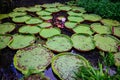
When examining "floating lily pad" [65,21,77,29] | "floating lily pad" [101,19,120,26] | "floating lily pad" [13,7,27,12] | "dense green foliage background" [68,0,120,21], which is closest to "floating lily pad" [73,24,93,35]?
"floating lily pad" [65,21,77,29]

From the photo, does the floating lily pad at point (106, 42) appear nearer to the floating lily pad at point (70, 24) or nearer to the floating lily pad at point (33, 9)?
the floating lily pad at point (70, 24)

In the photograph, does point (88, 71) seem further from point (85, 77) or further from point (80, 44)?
point (80, 44)

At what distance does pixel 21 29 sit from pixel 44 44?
1034mm

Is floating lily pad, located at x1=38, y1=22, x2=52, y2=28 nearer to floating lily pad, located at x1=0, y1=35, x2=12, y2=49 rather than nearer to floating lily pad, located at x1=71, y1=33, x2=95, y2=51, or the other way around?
floating lily pad, located at x1=71, y1=33, x2=95, y2=51

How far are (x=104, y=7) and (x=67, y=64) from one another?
2849mm

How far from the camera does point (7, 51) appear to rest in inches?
155

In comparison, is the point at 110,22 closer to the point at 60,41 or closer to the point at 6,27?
the point at 60,41

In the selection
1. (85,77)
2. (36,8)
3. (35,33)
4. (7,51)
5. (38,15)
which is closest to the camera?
(85,77)

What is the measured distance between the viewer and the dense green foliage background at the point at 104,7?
16.9 feet

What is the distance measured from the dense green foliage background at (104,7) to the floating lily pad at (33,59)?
260 centimetres

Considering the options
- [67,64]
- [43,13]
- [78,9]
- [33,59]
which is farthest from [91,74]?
[78,9]

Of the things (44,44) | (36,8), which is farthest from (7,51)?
(36,8)

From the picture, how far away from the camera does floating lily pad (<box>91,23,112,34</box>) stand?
15.1 feet

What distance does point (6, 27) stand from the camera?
481 centimetres
